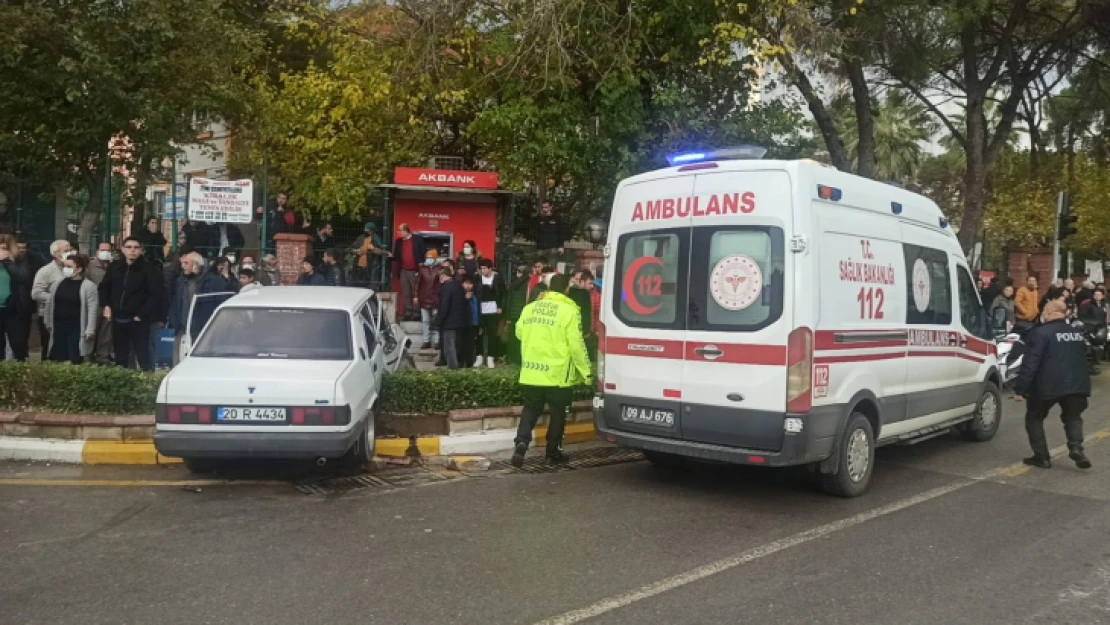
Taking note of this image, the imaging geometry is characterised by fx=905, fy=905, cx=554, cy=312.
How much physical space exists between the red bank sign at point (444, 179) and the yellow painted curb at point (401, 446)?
11109mm

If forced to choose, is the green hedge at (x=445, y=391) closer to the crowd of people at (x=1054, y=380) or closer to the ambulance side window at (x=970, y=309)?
the ambulance side window at (x=970, y=309)

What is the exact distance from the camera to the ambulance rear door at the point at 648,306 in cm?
714

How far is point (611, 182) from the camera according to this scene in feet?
56.2

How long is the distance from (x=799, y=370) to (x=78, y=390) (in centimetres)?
655

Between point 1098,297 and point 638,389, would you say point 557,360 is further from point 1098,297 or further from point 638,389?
point 1098,297

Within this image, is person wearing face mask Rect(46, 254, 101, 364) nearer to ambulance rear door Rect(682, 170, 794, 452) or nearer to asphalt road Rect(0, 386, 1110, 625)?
asphalt road Rect(0, 386, 1110, 625)

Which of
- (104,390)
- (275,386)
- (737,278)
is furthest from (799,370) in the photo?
(104,390)

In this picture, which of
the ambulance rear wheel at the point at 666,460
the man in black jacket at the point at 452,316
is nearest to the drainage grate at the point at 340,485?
the ambulance rear wheel at the point at 666,460

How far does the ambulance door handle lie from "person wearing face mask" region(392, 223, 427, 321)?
9.55 meters

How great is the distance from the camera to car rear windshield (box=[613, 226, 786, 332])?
6.68 m

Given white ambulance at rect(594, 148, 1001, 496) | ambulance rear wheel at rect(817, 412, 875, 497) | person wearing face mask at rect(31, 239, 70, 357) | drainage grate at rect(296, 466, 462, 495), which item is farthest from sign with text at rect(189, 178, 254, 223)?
ambulance rear wheel at rect(817, 412, 875, 497)

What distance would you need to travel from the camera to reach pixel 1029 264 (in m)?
23.4

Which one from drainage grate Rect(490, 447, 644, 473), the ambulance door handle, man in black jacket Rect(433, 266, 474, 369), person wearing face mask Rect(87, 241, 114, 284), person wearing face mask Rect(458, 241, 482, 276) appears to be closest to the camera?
the ambulance door handle

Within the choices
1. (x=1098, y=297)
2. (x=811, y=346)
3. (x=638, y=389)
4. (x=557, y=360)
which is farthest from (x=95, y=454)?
(x=1098, y=297)
